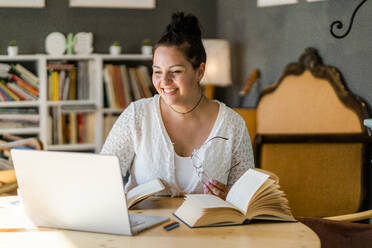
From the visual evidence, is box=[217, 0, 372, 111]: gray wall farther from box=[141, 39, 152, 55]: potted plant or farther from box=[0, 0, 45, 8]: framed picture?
box=[0, 0, 45, 8]: framed picture

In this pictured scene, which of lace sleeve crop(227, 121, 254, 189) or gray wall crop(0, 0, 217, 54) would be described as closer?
lace sleeve crop(227, 121, 254, 189)

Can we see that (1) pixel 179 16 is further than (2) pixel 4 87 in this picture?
No

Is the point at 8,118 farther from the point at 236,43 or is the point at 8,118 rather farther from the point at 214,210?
the point at 214,210

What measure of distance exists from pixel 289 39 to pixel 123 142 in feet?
7.05

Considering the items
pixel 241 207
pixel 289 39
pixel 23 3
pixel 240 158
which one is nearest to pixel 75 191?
pixel 241 207

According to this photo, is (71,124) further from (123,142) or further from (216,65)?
(123,142)

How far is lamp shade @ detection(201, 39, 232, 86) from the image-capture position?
4.32 m

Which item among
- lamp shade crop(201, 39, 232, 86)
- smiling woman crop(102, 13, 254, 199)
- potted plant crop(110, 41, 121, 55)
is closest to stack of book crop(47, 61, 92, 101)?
potted plant crop(110, 41, 121, 55)

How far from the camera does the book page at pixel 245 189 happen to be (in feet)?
4.69

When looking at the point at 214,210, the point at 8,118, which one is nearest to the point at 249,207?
the point at 214,210

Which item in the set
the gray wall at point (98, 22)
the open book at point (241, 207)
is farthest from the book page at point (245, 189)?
the gray wall at point (98, 22)

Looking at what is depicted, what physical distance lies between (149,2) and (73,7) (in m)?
0.67

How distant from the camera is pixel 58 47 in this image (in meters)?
4.52

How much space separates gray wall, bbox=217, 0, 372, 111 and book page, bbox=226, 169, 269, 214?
1651 millimetres
